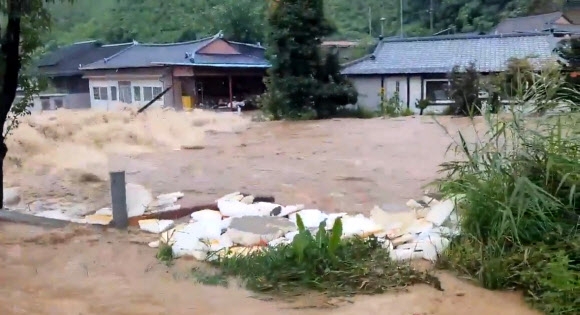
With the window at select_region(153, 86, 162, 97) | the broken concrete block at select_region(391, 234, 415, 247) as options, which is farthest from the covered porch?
the broken concrete block at select_region(391, 234, 415, 247)

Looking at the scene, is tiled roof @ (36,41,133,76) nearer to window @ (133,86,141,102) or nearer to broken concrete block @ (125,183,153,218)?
window @ (133,86,141,102)

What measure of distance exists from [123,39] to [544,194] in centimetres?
3570

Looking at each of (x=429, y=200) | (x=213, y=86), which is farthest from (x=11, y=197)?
(x=213, y=86)

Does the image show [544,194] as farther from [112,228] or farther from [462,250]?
[112,228]

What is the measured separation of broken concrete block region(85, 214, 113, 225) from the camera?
6143 millimetres

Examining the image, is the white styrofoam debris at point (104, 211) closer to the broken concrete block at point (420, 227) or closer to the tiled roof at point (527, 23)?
the broken concrete block at point (420, 227)

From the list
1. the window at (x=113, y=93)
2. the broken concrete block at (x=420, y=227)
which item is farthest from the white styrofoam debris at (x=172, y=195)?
the window at (x=113, y=93)

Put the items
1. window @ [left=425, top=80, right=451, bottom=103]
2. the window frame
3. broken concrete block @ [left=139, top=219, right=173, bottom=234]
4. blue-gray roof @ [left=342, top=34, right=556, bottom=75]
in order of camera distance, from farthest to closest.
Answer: blue-gray roof @ [left=342, top=34, right=556, bottom=75], window @ [left=425, top=80, right=451, bottom=103], the window frame, broken concrete block @ [left=139, top=219, right=173, bottom=234]

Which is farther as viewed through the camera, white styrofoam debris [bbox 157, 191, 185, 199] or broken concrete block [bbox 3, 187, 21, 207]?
white styrofoam debris [bbox 157, 191, 185, 199]

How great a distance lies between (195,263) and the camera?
469cm

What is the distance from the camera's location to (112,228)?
581 cm

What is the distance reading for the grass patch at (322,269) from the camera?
13.3ft

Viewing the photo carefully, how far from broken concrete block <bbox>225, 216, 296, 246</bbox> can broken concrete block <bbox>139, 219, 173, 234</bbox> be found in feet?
2.02

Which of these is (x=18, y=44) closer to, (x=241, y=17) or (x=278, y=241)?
(x=278, y=241)
